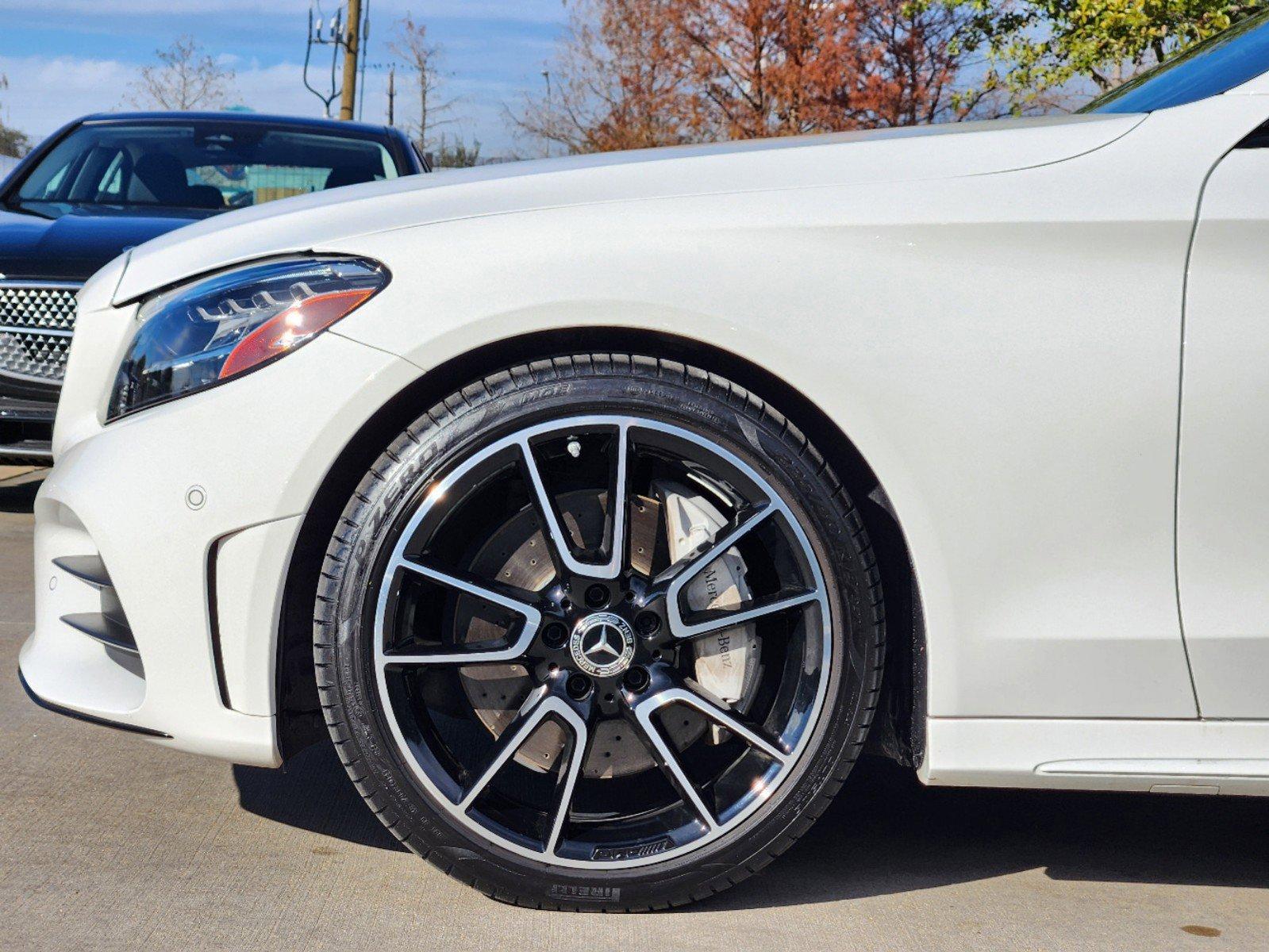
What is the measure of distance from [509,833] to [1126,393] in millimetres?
1158

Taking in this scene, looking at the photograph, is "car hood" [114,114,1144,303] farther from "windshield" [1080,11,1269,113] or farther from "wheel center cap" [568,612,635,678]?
"wheel center cap" [568,612,635,678]

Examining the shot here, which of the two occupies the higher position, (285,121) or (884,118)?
(884,118)

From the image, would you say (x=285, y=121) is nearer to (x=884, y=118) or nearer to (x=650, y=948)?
(x=650, y=948)

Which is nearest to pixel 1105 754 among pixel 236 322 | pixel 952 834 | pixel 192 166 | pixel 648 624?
pixel 952 834

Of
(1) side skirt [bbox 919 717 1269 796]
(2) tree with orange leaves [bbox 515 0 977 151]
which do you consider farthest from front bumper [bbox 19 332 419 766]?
(2) tree with orange leaves [bbox 515 0 977 151]

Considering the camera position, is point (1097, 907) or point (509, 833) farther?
point (1097, 907)

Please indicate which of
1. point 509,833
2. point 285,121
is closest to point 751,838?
point 509,833

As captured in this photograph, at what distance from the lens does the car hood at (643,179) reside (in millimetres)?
2016

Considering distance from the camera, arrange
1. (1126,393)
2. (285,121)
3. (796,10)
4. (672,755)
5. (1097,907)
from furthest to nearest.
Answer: (796,10) → (285,121) → (1097,907) → (672,755) → (1126,393)

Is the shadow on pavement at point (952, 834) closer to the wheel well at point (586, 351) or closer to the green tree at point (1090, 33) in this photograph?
the wheel well at point (586, 351)

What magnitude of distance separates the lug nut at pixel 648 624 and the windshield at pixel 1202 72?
1168mm

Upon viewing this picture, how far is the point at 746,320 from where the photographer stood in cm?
196

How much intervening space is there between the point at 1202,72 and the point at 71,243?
3.89 meters

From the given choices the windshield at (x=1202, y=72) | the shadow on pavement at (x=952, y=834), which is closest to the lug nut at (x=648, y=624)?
the shadow on pavement at (x=952, y=834)
